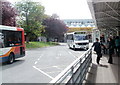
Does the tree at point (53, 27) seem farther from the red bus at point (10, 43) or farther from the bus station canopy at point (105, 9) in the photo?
the red bus at point (10, 43)

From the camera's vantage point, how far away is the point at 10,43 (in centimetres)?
1229

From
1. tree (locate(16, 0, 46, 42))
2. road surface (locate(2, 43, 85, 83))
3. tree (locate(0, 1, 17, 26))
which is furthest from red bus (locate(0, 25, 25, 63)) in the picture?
tree (locate(16, 0, 46, 42))

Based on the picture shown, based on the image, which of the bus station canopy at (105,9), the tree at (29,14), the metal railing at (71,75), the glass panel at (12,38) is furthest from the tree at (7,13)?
the metal railing at (71,75)

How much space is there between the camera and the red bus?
1143 centimetres

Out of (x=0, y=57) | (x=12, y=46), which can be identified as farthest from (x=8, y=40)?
(x=0, y=57)

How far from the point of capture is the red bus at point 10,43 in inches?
450

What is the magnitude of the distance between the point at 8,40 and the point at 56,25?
37042 millimetres

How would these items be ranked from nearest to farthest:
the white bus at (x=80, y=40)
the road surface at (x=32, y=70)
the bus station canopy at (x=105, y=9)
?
the road surface at (x=32, y=70) → the bus station canopy at (x=105, y=9) → the white bus at (x=80, y=40)

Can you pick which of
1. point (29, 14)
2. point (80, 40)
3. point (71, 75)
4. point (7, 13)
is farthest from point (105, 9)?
point (29, 14)

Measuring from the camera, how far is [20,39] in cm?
1379

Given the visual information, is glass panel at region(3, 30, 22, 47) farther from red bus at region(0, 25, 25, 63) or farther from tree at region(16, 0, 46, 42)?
tree at region(16, 0, 46, 42)

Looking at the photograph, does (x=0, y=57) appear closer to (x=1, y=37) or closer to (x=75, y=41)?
(x=1, y=37)

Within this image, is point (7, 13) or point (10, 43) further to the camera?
point (7, 13)

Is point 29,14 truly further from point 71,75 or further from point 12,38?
point 71,75
